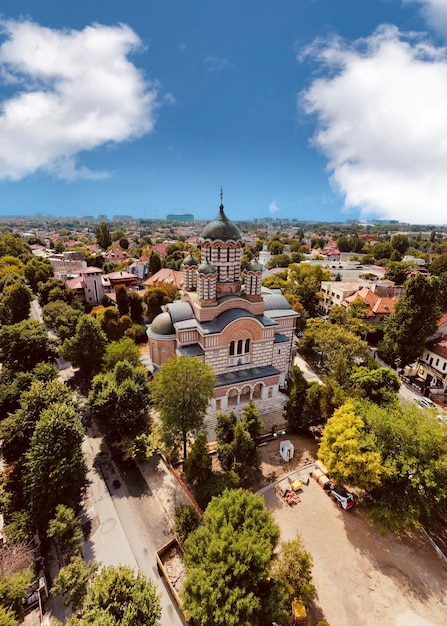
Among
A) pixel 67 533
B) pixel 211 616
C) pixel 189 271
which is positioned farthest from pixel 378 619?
pixel 189 271

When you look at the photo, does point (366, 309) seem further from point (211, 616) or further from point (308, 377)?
point (211, 616)

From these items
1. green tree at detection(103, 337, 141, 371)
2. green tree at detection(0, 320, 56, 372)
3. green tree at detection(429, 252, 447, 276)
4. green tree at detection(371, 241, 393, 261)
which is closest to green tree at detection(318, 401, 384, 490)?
green tree at detection(103, 337, 141, 371)

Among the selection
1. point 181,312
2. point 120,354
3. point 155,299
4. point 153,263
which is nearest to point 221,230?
point 181,312

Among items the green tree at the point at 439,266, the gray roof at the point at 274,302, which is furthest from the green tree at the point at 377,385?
the green tree at the point at 439,266

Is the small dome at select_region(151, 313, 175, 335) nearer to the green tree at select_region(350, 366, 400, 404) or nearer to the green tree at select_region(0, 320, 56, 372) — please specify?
the green tree at select_region(0, 320, 56, 372)

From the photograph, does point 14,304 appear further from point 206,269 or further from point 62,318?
point 206,269
